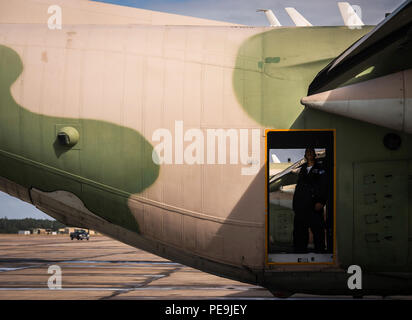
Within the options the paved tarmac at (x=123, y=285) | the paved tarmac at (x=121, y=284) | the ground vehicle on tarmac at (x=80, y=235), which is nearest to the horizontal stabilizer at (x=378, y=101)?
the paved tarmac at (x=123, y=285)

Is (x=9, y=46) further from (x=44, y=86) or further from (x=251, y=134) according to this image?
(x=251, y=134)

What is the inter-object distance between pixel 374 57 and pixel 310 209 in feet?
9.46

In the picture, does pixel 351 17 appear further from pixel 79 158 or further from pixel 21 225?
pixel 21 225

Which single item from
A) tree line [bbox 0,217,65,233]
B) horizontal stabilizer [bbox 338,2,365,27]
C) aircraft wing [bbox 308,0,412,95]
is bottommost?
tree line [bbox 0,217,65,233]

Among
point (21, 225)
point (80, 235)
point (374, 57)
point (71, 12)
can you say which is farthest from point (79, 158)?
point (21, 225)

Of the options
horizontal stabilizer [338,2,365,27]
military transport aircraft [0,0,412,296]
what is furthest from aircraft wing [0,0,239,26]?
horizontal stabilizer [338,2,365,27]

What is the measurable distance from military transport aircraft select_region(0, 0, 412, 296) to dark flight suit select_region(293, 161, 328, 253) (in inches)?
47.3

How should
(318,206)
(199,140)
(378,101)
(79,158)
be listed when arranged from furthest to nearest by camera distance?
(318,206)
(79,158)
(199,140)
(378,101)

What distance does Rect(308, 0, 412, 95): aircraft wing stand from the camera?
6285 mm

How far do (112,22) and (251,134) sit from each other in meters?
3.05

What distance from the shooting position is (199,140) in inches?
298

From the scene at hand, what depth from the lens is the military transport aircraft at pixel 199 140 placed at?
7375 mm

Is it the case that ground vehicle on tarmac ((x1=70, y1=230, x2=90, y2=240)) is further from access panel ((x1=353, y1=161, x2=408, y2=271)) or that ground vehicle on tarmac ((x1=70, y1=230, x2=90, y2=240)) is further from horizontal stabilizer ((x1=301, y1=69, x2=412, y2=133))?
horizontal stabilizer ((x1=301, y1=69, x2=412, y2=133))

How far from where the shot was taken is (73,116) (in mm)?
7746
